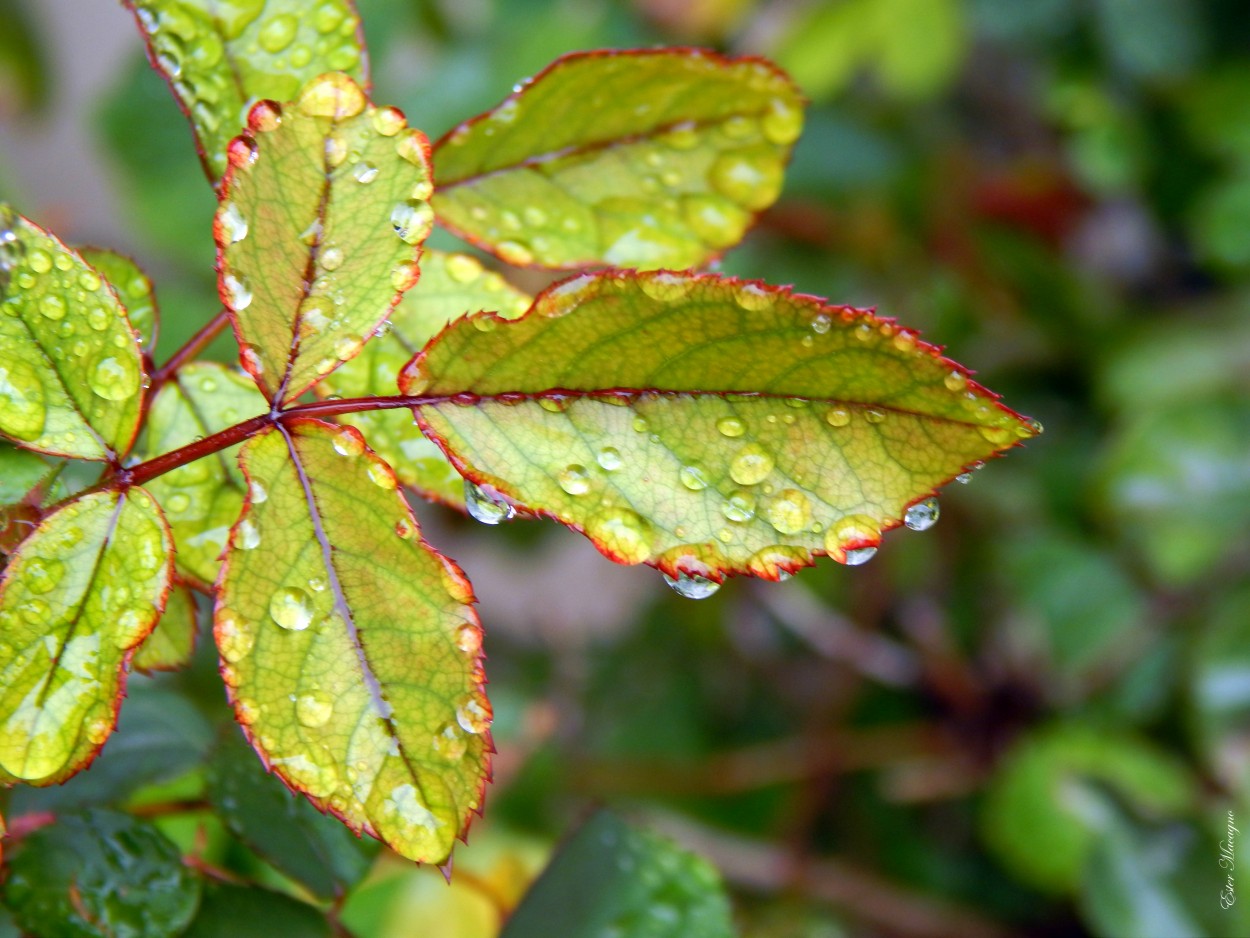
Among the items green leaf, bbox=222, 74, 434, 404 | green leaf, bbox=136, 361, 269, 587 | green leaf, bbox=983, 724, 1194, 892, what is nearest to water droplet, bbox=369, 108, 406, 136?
green leaf, bbox=222, 74, 434, 404

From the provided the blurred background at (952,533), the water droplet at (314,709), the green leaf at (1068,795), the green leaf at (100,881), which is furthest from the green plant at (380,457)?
the green leaf at (1068,795)

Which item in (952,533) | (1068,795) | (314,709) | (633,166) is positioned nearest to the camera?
(314,709)

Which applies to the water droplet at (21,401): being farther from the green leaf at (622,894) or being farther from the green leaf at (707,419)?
the green leaf at (622,894)

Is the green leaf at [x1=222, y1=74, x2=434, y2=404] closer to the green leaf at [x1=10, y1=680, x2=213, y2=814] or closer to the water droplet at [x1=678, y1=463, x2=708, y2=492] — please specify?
the water droplet at [x1=678, y1=463, x2=708, y2=492]

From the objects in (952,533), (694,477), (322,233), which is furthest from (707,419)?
(952,533)

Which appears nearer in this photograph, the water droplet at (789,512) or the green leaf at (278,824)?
the water droplet at (789,512)

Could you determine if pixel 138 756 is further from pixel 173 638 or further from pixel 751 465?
pixel 751 465

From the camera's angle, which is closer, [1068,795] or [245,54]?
[245,54]
